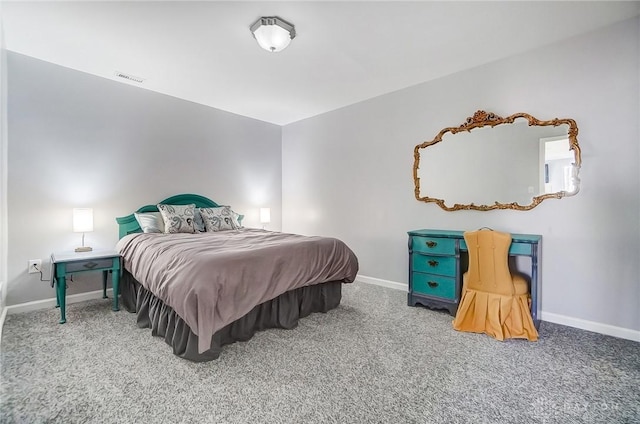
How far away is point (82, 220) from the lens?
309 cm

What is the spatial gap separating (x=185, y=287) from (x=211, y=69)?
2381 mm

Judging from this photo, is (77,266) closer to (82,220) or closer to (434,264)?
(82,220)

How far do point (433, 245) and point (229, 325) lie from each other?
204cm

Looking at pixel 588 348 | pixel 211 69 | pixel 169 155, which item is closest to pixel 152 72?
pixel 211 69

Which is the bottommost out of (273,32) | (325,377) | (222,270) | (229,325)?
(325,377)

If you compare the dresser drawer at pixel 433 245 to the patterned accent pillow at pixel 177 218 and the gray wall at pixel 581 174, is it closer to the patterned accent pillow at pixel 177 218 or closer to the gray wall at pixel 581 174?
the gray wall at pixel 581 174

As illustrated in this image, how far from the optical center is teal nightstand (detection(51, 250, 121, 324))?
263cm

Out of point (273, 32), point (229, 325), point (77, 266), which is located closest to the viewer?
point (229, 325)

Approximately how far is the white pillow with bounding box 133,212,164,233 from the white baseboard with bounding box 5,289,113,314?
825 millimetres

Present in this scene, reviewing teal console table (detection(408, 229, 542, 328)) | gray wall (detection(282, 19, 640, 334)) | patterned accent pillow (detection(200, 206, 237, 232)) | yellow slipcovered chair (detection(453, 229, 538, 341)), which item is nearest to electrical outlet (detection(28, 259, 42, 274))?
patterned accent pillow (detection(200, 206, 237, 232))

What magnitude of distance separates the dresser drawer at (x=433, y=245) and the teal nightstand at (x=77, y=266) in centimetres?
300

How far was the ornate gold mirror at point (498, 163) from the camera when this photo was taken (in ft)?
8.84

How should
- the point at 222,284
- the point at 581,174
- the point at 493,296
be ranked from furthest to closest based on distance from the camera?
the point at 581,174, the point at 493,296, the point at 222,284

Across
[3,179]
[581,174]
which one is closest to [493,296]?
[581,174]
